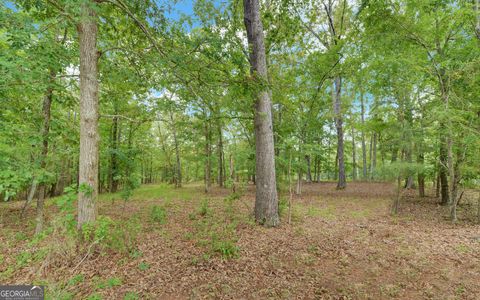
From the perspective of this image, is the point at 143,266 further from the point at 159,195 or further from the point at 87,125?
the point at 159,195

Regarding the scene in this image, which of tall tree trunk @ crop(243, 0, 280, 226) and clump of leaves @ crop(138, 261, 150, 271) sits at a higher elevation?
tall tree trunk @ crop(243, 0, 280, 226)

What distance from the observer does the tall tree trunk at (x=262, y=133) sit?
5.64 meters

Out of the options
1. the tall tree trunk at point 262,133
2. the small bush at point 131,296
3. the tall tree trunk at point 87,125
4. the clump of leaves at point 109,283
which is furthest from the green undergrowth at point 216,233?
the tall tree trunk at point 87,125

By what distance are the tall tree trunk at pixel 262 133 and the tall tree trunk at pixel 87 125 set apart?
3577 mm

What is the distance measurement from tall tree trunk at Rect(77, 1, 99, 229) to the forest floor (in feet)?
2.36

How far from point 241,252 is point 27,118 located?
6179mm

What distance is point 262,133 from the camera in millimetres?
5664

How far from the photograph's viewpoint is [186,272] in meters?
3.67

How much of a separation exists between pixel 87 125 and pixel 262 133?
153 inches

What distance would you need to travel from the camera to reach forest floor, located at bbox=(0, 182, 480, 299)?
3.22 meters

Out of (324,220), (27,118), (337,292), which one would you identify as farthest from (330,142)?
(27,118)

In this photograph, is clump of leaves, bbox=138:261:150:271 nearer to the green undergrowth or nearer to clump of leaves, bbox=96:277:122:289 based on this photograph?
clump of leaves, bbox=96:277:122:289

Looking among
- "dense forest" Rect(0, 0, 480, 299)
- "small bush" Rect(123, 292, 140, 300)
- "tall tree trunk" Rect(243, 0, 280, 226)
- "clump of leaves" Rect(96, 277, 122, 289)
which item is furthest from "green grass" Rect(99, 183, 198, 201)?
"small bush" Rect(123, 292, 140, 300)

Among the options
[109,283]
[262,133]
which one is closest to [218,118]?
[262,133]
